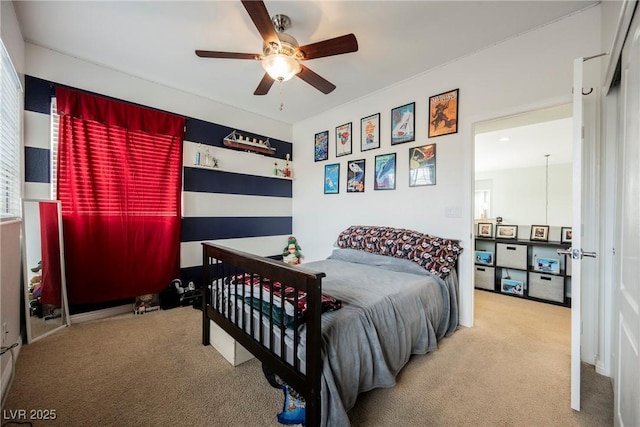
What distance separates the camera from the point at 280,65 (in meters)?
1.86

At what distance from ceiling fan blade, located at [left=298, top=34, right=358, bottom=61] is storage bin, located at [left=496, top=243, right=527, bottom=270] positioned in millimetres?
3475

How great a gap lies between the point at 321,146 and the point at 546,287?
3.59 metres

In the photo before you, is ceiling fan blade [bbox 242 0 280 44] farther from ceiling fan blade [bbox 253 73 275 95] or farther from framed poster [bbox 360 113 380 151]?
framed poster [bbox 360 113 380 151]

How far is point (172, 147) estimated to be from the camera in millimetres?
3145

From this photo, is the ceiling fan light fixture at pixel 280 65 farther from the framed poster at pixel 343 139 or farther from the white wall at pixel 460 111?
the framed poster at pixel 343 139

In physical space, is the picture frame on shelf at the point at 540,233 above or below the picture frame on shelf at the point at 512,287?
above

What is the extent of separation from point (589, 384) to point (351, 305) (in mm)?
1712

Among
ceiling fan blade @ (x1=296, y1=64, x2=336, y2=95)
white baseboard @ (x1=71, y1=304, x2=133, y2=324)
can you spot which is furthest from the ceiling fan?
white baseboard @ (x1=71, y1=304, x2=133, y2=324)

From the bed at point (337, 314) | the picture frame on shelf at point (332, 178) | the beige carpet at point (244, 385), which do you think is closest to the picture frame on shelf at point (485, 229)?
the beige carpet at point (244, 385)

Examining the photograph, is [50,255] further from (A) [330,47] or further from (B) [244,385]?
(A) [330,47]

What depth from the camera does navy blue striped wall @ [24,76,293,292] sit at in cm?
242

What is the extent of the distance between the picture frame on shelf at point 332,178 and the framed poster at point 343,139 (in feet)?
0.67

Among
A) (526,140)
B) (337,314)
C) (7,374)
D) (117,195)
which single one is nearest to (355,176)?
(337,314)

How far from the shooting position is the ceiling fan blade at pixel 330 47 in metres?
1.75
